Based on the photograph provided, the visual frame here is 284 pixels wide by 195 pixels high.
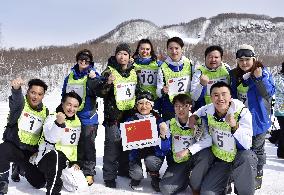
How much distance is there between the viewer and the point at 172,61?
16.6ft

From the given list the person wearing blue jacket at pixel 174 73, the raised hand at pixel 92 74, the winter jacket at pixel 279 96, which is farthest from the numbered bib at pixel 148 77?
the winter jacket at pixel 279 96

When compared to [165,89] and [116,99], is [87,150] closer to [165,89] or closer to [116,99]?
[116,99]

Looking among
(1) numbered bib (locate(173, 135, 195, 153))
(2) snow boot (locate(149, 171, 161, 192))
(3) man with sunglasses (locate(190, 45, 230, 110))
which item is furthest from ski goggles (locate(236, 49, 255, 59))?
(2) snow boot (locate(149, 171, 161, 192))

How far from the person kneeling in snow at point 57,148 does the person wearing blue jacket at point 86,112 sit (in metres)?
0.21

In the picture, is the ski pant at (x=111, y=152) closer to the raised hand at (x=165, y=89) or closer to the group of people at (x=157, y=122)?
the group of people at (x=157, y=122)

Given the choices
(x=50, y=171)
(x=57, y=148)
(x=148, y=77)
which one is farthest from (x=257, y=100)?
(x=50, y=171)

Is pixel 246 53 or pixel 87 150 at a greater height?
pixel 246 53

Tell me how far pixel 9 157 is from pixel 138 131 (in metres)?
1.59

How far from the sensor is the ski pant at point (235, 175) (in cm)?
393

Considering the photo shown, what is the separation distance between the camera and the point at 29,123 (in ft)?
14.7

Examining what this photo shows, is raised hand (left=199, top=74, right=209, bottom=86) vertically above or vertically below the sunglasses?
below

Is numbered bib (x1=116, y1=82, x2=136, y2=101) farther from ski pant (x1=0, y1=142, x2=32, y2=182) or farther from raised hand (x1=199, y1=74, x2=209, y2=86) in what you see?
ski pant (x1=0, y1=142, x2=32, y2=182)

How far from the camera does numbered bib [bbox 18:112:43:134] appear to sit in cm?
446

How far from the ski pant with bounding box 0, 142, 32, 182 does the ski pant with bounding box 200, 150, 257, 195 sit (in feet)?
7.09
